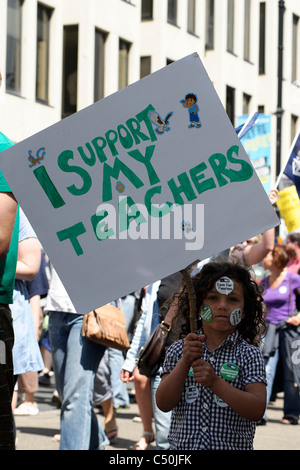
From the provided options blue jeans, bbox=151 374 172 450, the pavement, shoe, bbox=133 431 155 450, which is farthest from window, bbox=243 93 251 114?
blue jeans, bbox=151 374 172 450

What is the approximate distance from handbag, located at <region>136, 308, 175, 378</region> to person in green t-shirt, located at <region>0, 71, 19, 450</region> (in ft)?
6.69

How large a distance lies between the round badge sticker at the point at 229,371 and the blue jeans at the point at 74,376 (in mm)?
2917

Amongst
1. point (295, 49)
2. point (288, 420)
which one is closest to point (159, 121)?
point (288, 420)

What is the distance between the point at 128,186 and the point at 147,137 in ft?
0.68

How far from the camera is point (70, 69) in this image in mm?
25422

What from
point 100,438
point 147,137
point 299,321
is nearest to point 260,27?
point 299,321

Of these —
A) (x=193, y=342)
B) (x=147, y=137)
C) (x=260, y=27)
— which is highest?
(x=260, y=27)

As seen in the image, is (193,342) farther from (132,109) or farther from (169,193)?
(132,109)

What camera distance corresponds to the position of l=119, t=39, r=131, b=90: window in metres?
27.3

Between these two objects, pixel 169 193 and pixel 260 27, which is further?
pixel 260 27
